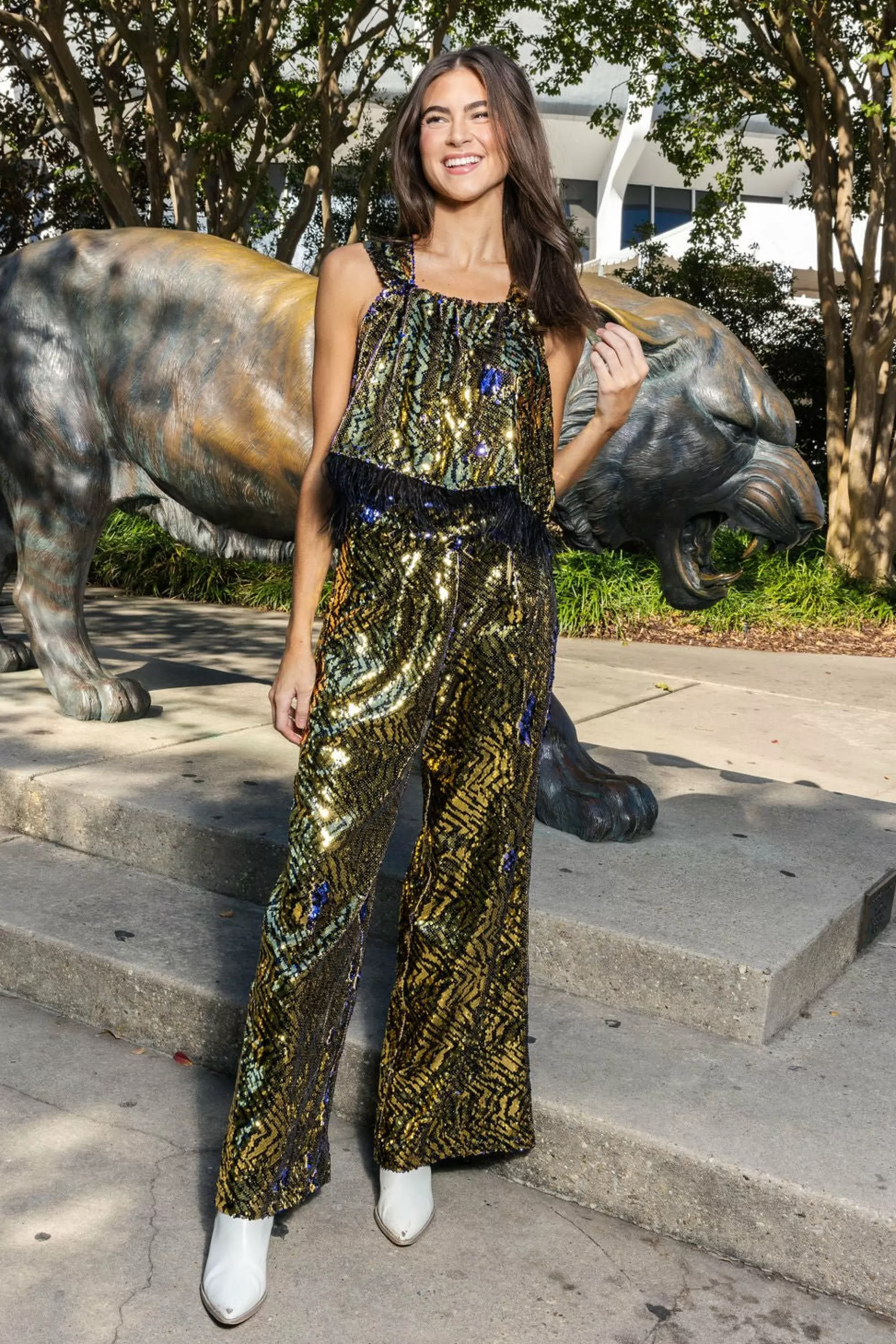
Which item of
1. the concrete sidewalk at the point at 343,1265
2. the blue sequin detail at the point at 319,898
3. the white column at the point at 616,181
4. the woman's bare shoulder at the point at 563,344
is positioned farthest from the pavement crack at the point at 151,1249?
the white column at the point at 616,181

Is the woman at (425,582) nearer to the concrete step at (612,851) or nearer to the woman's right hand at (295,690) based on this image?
the woman's right hand at (295,690)

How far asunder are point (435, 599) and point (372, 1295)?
1133 mm

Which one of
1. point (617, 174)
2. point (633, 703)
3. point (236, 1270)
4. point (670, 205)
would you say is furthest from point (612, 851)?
point (670, 205)

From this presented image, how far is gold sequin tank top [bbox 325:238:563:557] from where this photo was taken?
2.07 meters

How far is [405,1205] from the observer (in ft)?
7.75

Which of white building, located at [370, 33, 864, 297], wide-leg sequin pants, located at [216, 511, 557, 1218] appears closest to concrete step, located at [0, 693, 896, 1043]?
wide-leg sequin pants, located at [216, 511, 557, 1218]

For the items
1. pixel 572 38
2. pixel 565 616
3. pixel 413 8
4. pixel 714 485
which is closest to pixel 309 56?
pixel 413 8

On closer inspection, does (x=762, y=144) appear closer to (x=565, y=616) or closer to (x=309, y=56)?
(x=309, y=56)

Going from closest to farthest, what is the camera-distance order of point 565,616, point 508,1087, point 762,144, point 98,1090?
point 508,1087 < point 98,1090 < point 565,616 < point 762,144

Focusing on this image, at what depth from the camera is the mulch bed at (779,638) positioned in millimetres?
8750

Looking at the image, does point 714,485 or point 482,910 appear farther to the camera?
point 714,485

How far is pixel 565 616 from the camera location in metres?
8.88

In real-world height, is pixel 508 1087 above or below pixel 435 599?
below

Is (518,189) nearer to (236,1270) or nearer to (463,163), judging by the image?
(463,163)
